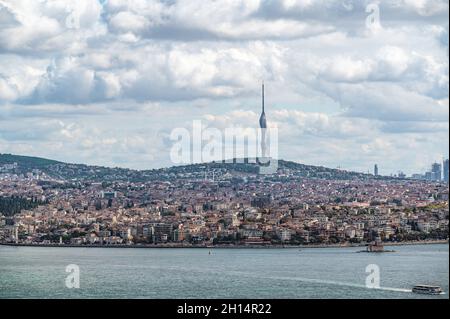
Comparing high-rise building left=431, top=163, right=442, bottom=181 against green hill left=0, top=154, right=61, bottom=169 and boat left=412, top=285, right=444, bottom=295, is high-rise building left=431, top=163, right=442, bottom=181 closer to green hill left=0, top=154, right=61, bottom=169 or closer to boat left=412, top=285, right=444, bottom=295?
green hill left=0, top=154, right=61, bottom=169

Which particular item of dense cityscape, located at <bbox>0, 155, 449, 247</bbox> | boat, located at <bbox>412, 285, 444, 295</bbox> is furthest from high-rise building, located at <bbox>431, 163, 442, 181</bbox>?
boat, located at <bbox>412, 285, 444, 295</bbox>

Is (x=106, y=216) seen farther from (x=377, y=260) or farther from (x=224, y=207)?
(x=377, y=260)

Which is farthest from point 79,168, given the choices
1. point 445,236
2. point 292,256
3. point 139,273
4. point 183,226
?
point 139,273

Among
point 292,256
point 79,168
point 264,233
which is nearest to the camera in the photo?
point 292,256

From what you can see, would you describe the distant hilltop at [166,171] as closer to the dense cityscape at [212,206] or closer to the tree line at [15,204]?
the dense cityscape at [212,206]

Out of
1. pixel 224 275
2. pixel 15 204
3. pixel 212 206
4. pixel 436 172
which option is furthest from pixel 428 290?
pixel 436 172

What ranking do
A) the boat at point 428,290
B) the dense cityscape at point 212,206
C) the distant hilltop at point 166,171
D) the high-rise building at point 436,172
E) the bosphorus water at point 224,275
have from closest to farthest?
the boat at point 428,290, the bosphorus water at point 224,275, the dense cityscape at point 212,206, the distant hilltop at point 166,171, the high-rise building at point 436,172

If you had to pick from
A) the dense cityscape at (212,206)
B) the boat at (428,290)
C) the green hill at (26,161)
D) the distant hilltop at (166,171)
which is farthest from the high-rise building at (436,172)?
the boat at (428,290)
